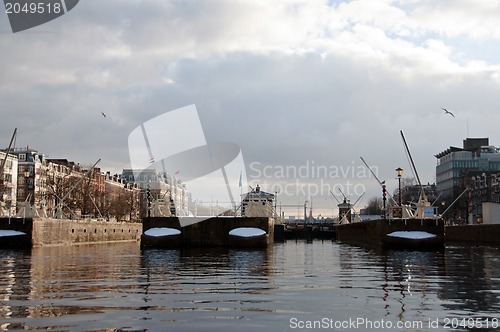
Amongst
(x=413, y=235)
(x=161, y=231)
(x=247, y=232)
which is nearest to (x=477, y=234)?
(x=413, y=235)

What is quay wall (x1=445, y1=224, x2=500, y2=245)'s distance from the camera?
248 feet

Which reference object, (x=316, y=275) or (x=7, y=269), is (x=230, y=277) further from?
(x=7, y=269)

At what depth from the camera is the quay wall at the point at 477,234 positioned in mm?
75562

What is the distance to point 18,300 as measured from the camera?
17.7 metres

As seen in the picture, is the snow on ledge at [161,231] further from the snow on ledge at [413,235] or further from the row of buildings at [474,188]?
the row of buildings at [474,188]

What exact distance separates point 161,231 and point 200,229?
4.37 meters

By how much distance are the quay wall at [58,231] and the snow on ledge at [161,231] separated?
11636mm

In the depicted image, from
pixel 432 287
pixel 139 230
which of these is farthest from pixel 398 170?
pixel 139 230

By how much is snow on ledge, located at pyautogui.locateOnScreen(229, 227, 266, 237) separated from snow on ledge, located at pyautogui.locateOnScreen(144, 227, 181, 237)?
6.41m

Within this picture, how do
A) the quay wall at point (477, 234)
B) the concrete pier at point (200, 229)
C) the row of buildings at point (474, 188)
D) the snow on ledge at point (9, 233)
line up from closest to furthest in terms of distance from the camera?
the snow on ledge at point (9, 233), the concrete pier at point (200, 229), the quay wall at point (477, 234), the row of buildings at point (474, 188)

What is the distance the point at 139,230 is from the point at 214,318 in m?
110

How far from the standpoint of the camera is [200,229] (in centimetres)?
6775

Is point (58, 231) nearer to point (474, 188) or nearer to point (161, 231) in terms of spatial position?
point (161, 231)

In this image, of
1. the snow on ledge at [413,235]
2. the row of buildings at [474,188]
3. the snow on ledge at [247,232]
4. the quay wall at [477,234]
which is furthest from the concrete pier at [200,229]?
the row of buildings at [474,188]
